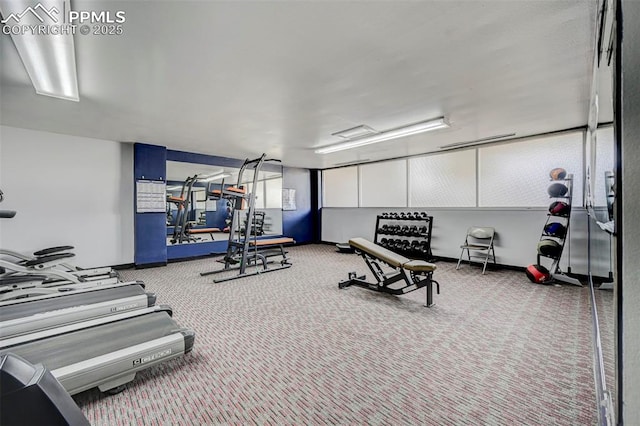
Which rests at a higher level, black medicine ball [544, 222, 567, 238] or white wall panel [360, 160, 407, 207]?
white wall panel [360, 160, 407, 207]

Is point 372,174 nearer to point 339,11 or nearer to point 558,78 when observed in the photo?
point 558,78

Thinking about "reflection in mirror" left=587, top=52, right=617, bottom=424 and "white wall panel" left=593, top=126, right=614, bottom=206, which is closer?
"reflection in mirror" left=587, top=52, right=617, bottom=424

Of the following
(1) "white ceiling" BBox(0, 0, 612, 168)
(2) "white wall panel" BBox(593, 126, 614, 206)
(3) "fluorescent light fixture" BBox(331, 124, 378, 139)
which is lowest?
(2) "white wall panel" BBox(593, 126, 614, 206)

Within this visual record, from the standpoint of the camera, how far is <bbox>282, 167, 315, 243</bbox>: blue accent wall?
8.51 m

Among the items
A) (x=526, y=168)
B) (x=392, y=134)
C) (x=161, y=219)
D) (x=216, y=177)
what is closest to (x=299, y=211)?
(x=216, y=177)

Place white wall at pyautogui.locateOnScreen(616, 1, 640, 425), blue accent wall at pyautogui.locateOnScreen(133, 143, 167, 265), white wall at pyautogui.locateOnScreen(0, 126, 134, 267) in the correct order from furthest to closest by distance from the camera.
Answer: blue accent wall at pyautogui.locateOnScreen(133, 143, 167, 265)
white wall at pyautogui.locateOnScreen(0, 126, 134, 267)
white wall at pyautogui.locateOnScreen(616, 1, 640, 425)

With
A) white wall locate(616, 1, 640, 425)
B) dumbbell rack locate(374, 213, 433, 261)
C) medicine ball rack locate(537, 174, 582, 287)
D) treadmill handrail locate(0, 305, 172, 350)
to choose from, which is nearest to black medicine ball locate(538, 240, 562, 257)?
medicine ball rack locate(537, 174, 582, 287)

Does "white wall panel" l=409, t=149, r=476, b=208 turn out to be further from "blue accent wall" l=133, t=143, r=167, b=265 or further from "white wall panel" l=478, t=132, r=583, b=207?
"blue accent wall" l=133, t=143, r=167, b=265

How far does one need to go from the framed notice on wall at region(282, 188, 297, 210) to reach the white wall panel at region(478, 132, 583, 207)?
505cm

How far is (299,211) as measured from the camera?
29.0 feet

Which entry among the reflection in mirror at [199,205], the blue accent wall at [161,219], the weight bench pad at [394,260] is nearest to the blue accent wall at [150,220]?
the blue accent wall at [161,219]

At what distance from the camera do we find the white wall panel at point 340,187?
27.4 feet

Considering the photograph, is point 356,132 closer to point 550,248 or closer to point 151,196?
point 550,248

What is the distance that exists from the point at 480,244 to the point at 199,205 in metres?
6.18
